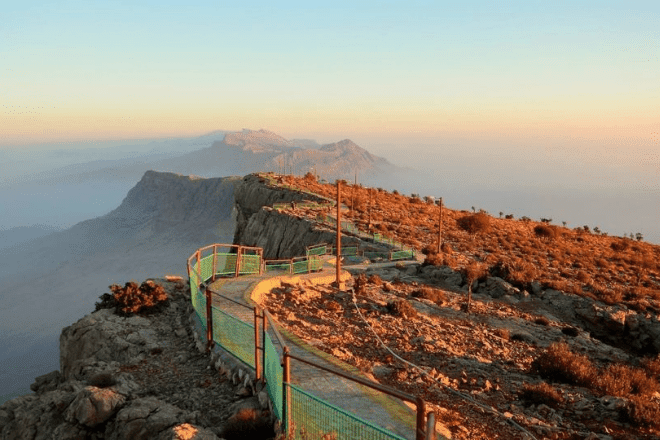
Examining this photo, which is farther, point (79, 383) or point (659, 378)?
point (659, 378)

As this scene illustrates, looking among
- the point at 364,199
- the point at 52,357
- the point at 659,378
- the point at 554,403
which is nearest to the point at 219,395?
the point at 554,403

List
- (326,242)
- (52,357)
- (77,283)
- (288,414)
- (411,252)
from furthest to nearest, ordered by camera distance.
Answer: (77,283) → (52,357) → (326,242) → (411,252) → (288,414)

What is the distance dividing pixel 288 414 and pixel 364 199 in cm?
5847

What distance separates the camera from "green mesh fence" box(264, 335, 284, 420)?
8.52 meters

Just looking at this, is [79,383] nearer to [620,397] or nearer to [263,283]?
[263,283]

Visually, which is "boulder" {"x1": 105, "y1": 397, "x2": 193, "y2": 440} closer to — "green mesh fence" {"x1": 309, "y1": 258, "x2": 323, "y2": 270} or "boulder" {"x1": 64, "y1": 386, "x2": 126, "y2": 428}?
"boulder" {"x1": 64, "y1": 386, "x2": 126, "y2": 428}

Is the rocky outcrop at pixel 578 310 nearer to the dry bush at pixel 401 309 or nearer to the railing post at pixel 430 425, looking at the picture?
the dry bush at pixel 401 309

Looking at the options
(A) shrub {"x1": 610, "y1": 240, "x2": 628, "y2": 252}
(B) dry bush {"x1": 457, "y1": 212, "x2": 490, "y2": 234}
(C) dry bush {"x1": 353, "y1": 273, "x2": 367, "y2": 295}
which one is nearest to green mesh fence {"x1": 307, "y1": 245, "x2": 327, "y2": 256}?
(C) dry bush {"x1": 353, "y1": 273, "x2": 367, "y2": 295}

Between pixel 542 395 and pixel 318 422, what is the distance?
7.02 m

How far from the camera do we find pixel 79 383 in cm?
1195

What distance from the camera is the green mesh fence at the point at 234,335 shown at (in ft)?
36.3

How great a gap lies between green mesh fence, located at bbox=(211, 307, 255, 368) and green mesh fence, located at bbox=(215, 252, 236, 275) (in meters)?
9.89

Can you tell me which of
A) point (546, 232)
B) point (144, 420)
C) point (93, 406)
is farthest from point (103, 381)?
point (546, 232)

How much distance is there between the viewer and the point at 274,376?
29.5ft
